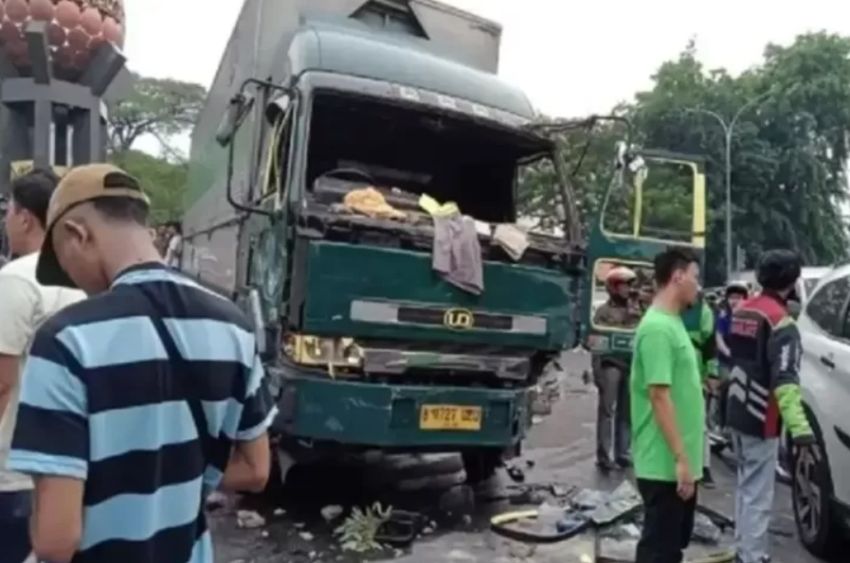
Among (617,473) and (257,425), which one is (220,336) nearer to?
(257,425)

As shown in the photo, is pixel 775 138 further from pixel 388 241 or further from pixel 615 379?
pixel 388 241

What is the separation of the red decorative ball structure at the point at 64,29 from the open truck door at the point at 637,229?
16.2ft

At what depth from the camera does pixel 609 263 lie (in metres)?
8.15

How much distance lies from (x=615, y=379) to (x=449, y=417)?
7.54 ft

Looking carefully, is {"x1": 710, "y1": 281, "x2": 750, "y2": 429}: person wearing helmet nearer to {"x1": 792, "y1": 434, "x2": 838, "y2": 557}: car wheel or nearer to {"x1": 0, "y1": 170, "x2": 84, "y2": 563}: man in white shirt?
{"x1": 792, "y1": 434, "x2": 838, "y2": 557}: car wheel

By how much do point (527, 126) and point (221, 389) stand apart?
572cm

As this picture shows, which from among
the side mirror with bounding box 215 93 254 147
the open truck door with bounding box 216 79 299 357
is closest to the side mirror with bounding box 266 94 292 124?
the open truck door with bounding box 216 79 299 357

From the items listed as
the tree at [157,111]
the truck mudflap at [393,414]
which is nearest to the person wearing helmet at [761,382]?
the truck mudflap at [393,414]

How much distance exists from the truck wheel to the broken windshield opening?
6.01 ft

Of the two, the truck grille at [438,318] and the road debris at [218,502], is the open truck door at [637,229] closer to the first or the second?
the truck grille at [438,318]

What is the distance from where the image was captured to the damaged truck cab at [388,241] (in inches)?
253

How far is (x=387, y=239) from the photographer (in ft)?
21.2

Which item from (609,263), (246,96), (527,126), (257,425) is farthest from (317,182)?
(257,425)

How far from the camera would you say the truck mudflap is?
6.44 metres
